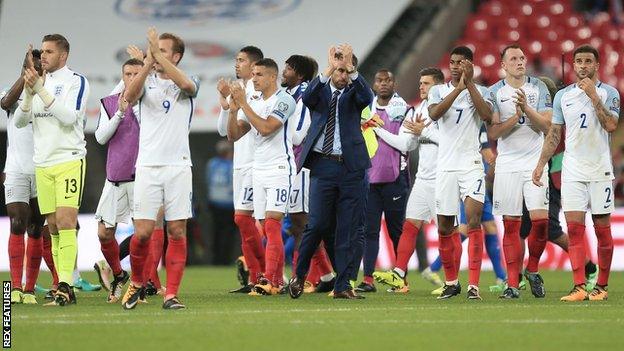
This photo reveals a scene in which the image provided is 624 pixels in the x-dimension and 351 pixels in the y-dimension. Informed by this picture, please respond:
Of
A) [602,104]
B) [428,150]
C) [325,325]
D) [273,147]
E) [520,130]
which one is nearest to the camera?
[325,325]

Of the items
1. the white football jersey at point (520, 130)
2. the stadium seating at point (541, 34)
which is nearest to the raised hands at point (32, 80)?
the white football jersey at point (520, 130)

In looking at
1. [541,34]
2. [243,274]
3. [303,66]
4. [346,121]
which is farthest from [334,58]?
[541,34]

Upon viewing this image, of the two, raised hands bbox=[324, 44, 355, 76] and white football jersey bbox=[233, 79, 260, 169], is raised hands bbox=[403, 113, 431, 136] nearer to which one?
white football jersey bbox=[233, 79, 260, 169]

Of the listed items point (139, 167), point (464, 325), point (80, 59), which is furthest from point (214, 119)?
point (464, 325)

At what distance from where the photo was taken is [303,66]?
1328 centimetres

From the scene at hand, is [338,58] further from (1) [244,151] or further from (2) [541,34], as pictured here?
(2) [541,34]

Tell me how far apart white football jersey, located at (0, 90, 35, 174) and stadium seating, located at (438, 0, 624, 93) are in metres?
14.9

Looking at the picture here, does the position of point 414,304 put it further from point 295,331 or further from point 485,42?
point 485,42

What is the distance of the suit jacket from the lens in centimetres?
1203

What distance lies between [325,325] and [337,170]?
2.87 m

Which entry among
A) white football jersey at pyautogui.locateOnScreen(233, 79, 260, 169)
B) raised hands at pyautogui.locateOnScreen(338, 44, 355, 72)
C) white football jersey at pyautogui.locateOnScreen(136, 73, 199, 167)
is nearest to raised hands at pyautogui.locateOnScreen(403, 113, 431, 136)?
white football jersey at pyautogui.locateOnScreen(233, 79, 260, 169)

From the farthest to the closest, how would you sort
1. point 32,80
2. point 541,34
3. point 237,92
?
point 541,34
point 237,92
point 32,80

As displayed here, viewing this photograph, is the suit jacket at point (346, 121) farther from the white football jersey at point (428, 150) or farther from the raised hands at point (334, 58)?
the white football jersey at point (428, 150)

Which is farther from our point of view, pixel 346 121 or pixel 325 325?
pixel 346 121
